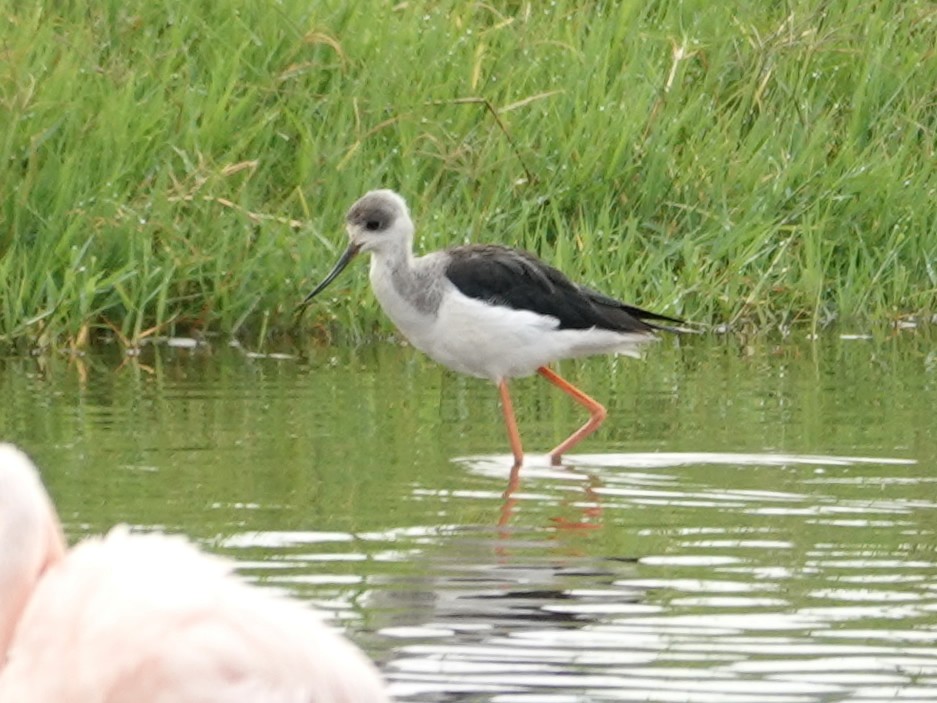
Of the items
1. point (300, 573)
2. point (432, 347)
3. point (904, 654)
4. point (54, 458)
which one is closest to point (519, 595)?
point (300, 573)

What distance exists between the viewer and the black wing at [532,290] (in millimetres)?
11102

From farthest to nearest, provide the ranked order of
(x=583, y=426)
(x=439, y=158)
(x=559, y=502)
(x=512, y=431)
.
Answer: (x=439, y=158) → (x=583, y=426) → (x=512, y=431) → (x=559, y=502)

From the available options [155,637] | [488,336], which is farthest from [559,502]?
[155,637]

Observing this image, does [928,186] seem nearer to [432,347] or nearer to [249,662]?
[432,347]

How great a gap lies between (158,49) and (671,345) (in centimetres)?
331

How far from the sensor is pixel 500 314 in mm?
11016

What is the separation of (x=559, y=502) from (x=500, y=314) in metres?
1.86

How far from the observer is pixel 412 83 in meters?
14.5

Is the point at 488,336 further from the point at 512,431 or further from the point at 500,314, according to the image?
the point at 512,431

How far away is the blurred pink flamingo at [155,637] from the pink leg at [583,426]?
5891 millimetres

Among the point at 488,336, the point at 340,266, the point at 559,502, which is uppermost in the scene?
the point at 340,266

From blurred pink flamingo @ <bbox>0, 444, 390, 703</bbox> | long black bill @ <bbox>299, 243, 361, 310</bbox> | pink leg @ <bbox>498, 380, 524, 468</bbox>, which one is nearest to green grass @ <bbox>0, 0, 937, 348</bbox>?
long black bill @ <bbox>299, 243, 361, 310</bbox>

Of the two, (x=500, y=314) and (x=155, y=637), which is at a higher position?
(x=500, y=314)

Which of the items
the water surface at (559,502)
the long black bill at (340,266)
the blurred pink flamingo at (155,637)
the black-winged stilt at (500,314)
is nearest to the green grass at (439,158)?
the water surface at (559,502)
